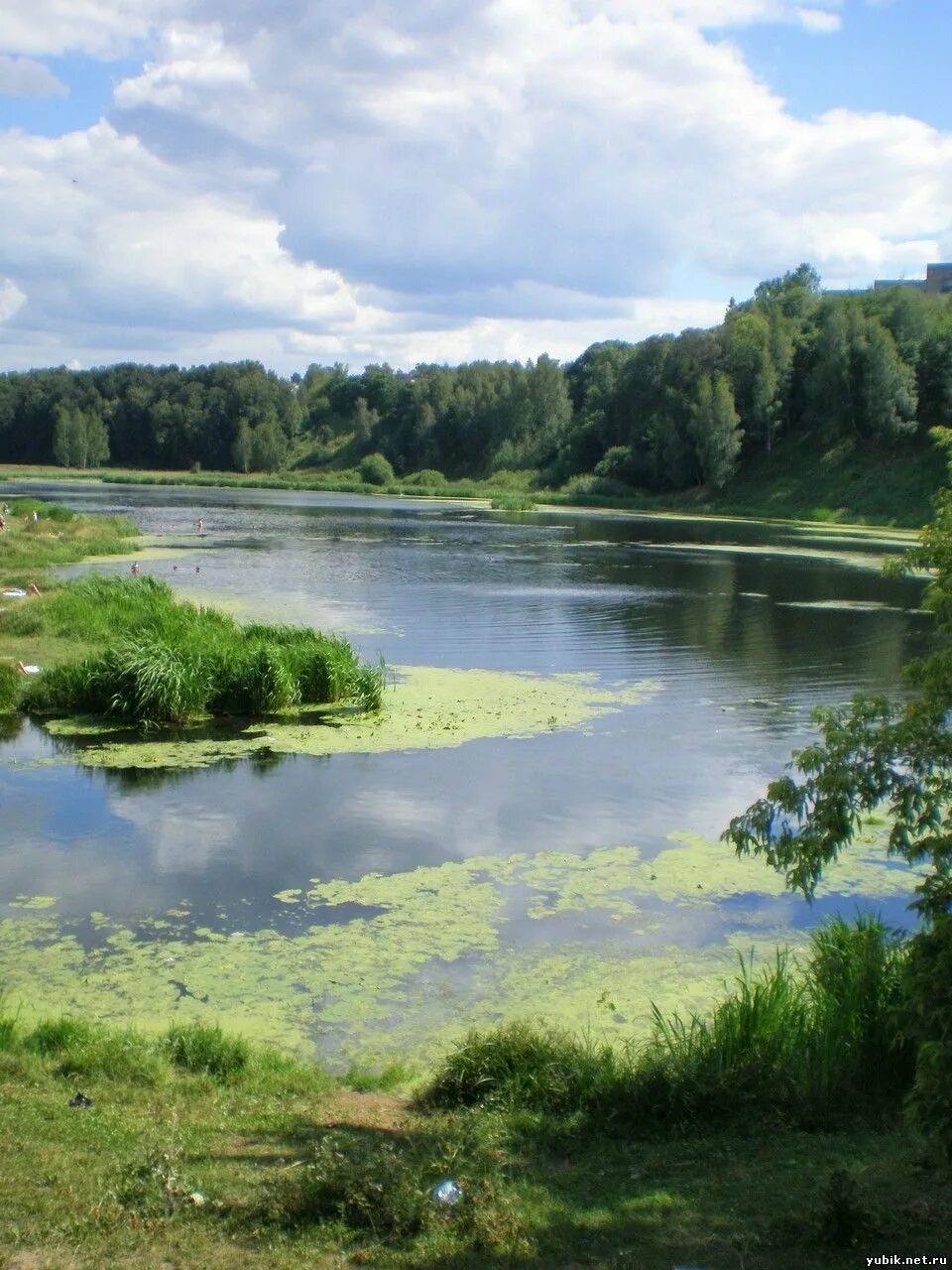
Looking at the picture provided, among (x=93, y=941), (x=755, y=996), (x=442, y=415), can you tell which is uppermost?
(x=442, y=415)

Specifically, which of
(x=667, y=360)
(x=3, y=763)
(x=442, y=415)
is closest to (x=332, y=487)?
(x=442, y=415)

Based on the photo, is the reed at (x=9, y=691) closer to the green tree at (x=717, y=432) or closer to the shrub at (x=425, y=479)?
the green tree at (x=717, y=432)

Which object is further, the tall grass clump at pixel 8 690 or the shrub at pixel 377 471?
the shrub at pixel 377 471

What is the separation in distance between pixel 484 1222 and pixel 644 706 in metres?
15.9

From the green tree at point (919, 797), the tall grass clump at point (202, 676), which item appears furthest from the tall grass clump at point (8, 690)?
the green tree at point (919, 797)

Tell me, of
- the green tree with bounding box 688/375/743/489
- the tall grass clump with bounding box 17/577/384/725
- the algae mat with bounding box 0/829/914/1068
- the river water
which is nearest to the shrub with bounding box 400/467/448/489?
the green tree with bounding box 688/375/743/489

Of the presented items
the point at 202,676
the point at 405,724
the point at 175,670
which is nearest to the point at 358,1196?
the point at 405,724

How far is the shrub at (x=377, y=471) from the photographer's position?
5108 inches

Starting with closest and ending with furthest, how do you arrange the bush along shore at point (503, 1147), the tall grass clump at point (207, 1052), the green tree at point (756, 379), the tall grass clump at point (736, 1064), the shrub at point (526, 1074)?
the bush along shore at point (503, 1147)
the tall grass clump at point (736, 1064)
the shrub at point (526, 1074)
the tall grass clump at point (207, 1052)
the green tree at point (756, 379)

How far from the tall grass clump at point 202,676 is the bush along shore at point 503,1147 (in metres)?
10.3

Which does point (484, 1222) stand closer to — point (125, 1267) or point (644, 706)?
point (125, 1267)

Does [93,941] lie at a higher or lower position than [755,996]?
lower

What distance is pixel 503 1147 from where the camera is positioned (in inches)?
251

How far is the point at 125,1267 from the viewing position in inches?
191
